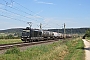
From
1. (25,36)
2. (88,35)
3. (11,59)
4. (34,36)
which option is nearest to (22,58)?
(11,59)

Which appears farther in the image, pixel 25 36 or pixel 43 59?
pixel 25 36

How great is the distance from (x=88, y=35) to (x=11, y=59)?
151m

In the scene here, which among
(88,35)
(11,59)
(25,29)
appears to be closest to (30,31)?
(25,29)

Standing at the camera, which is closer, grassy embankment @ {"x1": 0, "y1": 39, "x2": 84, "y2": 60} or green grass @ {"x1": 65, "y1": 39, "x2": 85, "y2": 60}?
grassy embankment @ {"x1": 0, "y1": 39, "x2": 84, "y2": 60}

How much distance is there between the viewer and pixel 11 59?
62.8ft

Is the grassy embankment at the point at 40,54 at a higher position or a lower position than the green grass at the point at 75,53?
higher

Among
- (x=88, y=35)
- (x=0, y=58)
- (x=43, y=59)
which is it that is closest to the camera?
(x=0, y=58)

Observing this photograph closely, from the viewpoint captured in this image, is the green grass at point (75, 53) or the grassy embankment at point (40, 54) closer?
the grassy embankment at point (40, 54)

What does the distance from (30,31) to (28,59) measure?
36.1 meters

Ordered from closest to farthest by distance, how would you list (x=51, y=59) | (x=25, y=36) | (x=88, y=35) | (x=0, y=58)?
1. (x=0, y=58)
2. (x=51, y=59)
3. (x=25, y=36)
4. (x=88, y=35)

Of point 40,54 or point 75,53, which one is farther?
point 75,53

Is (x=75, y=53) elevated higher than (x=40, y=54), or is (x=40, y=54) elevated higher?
(x=40, y=54)

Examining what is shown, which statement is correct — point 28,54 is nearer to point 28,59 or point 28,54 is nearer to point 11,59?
point 28,59

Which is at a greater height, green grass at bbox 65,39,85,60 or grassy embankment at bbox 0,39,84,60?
grassy embankment at bbox 0,39,84,60
